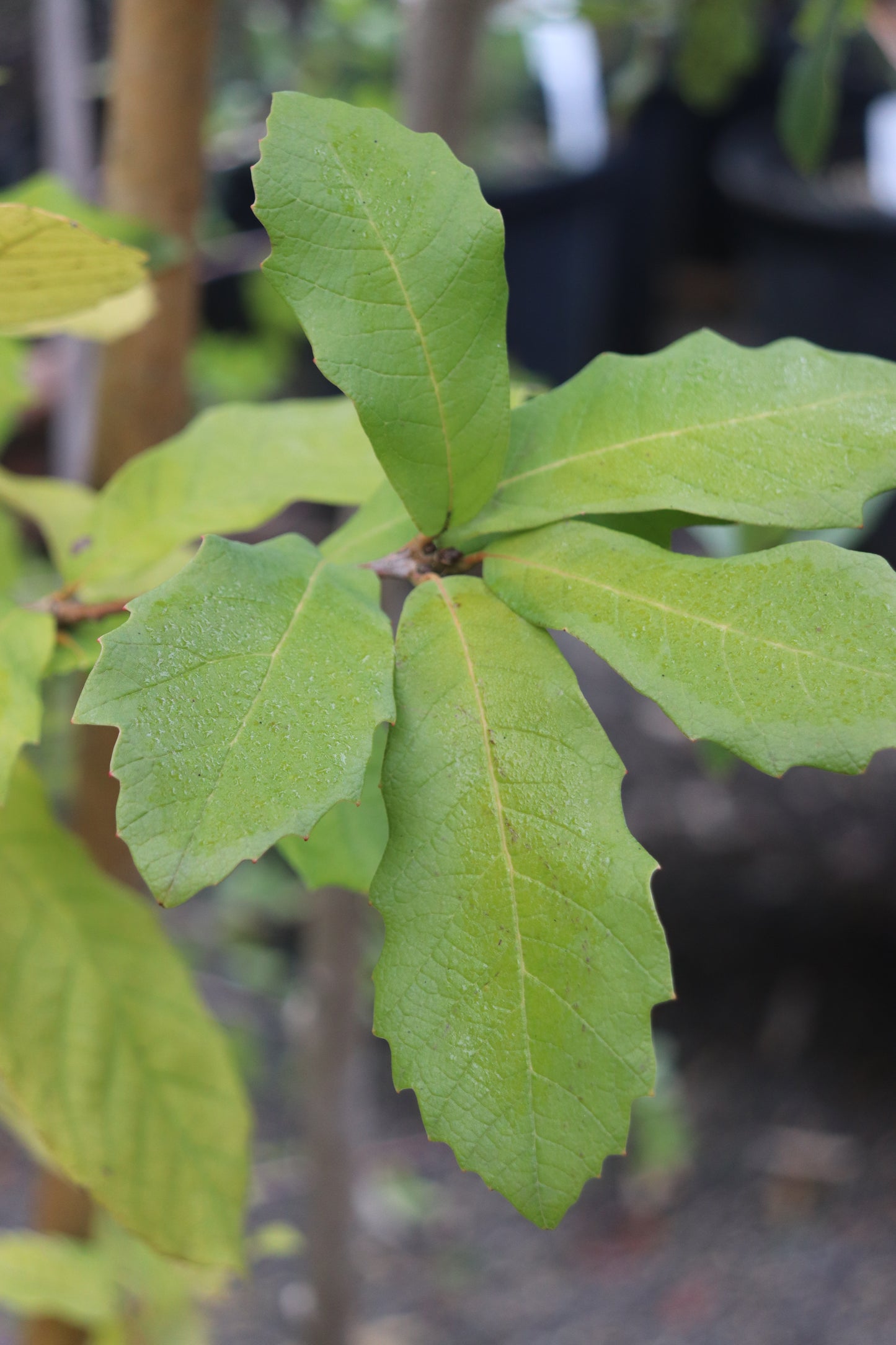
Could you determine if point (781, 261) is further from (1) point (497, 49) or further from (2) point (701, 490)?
(2) point (701, 490)

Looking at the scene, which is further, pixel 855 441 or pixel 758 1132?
pixel 758 1132

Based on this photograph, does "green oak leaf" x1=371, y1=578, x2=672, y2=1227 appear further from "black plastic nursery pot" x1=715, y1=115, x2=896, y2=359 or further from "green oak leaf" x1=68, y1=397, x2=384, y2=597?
"black plastic nursery pot" x1=715, y1=115, x2=896, y2=359

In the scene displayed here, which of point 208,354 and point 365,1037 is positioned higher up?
point 208,354

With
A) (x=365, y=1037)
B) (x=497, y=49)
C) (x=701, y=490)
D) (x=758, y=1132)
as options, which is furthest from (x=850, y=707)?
(x=497, y=49)

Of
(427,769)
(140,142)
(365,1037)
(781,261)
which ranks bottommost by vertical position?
(365,1037)

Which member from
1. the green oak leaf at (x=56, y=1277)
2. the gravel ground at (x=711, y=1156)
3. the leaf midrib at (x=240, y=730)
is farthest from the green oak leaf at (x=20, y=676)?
the gravel ground at (x=711, y=1156)

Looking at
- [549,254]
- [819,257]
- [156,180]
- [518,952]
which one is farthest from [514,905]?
[549,254]

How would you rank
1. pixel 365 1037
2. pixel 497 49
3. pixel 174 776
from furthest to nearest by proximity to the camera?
pixel 497 49 < pixel 365 1037 < pixel 174 776
